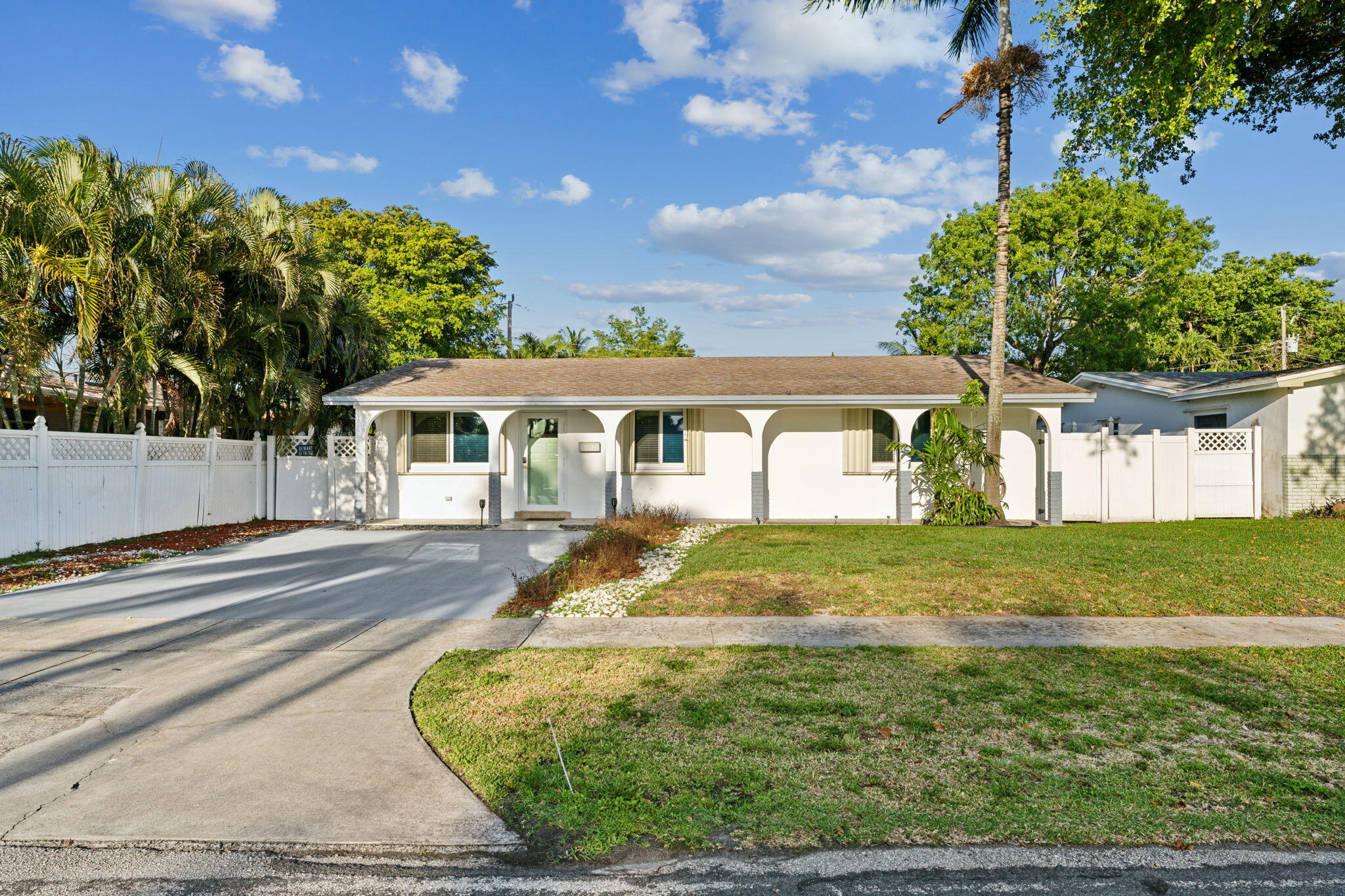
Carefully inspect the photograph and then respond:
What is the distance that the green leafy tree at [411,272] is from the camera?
2722cm

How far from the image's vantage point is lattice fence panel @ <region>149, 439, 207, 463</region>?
13.1 meters

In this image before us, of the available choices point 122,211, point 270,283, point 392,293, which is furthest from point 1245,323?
point 122,211

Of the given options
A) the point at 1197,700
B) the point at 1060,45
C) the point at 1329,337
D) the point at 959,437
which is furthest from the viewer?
the point at 1329,337

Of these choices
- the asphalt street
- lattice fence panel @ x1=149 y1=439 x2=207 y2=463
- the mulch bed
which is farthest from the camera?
lattice fence panel @ x1=149 y1=439 x2=207 y2=463

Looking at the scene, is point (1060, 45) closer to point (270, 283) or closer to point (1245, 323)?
point (270, 283)

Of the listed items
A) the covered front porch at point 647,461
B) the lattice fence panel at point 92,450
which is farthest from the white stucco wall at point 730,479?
the lattice fence panel at point 92,450

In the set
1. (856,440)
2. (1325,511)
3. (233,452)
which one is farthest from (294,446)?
(1325,511)

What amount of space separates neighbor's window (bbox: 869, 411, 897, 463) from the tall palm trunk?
187 centimetres

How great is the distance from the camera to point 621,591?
8.57m

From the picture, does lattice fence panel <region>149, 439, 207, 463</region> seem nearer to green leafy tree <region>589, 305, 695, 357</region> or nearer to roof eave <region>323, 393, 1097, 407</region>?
roof eave <region>323, 393, 1097, 407</region>

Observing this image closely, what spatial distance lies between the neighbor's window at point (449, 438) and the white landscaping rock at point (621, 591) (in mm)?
5911

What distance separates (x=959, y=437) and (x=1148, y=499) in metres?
4.22

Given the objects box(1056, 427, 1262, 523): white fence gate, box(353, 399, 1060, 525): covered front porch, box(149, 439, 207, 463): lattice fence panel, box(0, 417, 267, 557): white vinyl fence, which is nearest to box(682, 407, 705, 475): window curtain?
box(353, 399, 1060, 525): covered front porch

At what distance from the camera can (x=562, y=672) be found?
5590 mm
